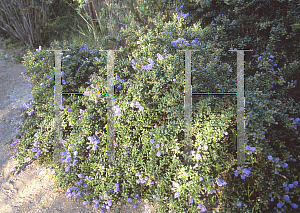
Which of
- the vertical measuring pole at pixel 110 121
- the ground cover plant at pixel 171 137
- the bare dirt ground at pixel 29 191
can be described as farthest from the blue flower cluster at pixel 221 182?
the vertical measuring pole at pixel 110 121

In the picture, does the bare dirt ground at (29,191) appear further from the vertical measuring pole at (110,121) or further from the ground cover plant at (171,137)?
the vertical measuring pole at (110,121)

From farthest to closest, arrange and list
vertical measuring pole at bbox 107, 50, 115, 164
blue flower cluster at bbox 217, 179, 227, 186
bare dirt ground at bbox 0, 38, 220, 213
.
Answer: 1. vertical measuring pole at bbox 107, 50, 115, 164
2. bare dirt ground at bbox 0, 38, 220, 213
3. blue flower cluster at bbox 217, 179, 227, 186

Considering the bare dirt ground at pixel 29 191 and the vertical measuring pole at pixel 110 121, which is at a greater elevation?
the vertical measuring pole at pixel 110 121

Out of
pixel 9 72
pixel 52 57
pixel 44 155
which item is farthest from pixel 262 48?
pixel 9 72

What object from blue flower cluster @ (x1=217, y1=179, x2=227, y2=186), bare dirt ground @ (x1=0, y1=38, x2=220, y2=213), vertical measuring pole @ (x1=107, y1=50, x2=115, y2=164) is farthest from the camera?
vertical measuring pole @ (x1=107, y1=50, x2=115, y2=164)

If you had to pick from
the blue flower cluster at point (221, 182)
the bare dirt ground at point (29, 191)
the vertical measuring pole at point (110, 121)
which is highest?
the vertical measuring pole at point (110, 121)

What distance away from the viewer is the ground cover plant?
1.71 m

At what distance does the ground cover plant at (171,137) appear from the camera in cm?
171

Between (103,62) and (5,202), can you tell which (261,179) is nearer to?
(103,62)

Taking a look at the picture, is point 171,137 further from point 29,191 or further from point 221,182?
point 29,191

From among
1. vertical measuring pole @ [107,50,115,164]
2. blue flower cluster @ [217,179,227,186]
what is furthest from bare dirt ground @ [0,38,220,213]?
blue flower cluster @ [217,179,227,186]

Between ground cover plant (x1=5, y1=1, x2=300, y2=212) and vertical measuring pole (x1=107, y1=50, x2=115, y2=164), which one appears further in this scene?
vertical measuring pole (x1=107, y1=50, x2=115, y2=164)

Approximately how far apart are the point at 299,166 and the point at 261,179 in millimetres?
354

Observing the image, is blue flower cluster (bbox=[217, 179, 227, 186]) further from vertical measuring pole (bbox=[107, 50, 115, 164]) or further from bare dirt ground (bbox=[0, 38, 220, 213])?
vertical measuring pole (bbox=[107, 50, 115, 164])
